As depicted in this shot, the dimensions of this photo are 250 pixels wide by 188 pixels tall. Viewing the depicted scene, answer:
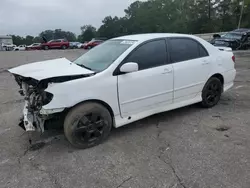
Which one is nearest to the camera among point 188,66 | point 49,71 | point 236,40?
point 49,71

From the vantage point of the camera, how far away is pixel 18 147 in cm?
365

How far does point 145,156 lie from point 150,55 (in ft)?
5.51

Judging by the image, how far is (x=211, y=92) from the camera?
16.2ft

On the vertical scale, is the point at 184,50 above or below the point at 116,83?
above

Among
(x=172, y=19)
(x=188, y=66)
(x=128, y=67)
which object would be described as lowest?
(x=188, y=66)

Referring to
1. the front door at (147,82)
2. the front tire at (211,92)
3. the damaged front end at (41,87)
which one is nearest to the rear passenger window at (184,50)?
the front door at (147,82)

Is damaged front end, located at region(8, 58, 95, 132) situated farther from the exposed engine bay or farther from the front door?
the front door

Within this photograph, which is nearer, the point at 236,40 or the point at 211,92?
the point at 211,92

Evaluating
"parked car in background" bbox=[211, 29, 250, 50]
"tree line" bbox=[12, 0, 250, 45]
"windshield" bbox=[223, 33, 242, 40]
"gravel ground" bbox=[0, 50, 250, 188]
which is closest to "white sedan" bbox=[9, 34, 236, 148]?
"gravel ground" bbox=[0, 50, 250, 188]

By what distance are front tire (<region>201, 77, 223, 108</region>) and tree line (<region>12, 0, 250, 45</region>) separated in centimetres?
3916

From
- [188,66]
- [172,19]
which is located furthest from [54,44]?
[172,19]

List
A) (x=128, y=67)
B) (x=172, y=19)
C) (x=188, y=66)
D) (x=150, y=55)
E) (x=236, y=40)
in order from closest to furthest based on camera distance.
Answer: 1. (x=128, y=67)
2. (x=150, y=55)
3. (x=188, y=66)
4. (x=236, y=40)
5. (x=172, y=19)

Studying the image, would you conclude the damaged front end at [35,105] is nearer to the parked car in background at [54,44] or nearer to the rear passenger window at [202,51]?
the rear passenger window at [202,51]

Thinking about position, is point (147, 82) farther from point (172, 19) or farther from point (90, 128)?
point (172, 19)
